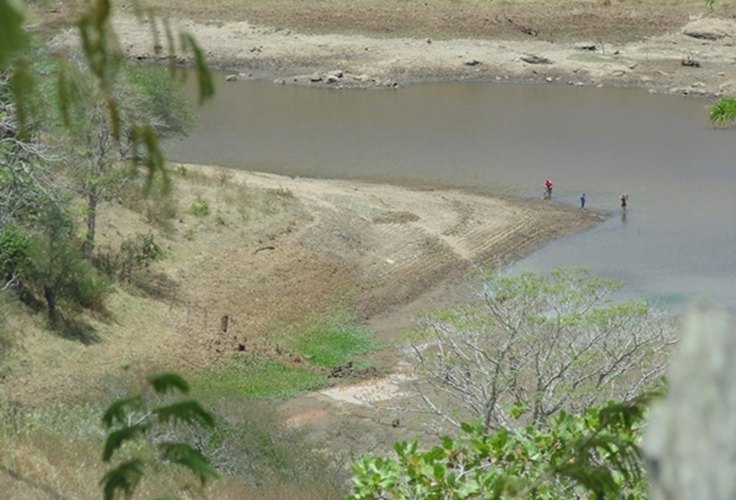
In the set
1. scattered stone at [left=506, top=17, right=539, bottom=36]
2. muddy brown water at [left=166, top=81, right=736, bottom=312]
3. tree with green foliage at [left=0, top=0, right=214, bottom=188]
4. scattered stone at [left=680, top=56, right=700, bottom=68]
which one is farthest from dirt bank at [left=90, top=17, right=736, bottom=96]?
tree with green foliage at [left=0, top=0, right=214, bottom=188]

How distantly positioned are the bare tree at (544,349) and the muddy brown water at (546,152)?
354 inches

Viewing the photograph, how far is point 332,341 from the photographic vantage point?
91.9 feet

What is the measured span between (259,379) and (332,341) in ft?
11.0

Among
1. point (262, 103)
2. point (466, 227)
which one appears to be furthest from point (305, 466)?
→ point (262, 103)

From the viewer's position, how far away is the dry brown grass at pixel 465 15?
62156 mm

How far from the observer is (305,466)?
1650cm

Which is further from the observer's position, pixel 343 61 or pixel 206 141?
pixel 343 61

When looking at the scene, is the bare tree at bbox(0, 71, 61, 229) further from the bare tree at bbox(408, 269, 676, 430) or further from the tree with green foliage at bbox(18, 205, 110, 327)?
the bare tree at bbox(408, 269, 676, 430)

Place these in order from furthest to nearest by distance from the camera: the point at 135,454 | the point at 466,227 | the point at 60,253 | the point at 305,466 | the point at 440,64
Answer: the point at 440,64 < the point at 466,227 < the point at 60,253 < the point at 305,466 < the point at 135,454

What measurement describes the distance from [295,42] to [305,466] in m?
46.7

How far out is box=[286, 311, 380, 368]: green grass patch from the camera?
88.3ft

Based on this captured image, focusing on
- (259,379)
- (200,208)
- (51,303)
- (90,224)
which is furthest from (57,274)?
(200,208)

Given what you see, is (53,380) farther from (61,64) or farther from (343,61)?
(343,61)

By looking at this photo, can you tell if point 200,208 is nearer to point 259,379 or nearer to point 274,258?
point 274,258
